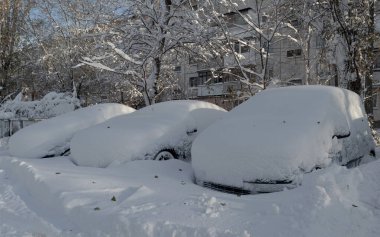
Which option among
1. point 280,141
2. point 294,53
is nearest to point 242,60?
point 294,53

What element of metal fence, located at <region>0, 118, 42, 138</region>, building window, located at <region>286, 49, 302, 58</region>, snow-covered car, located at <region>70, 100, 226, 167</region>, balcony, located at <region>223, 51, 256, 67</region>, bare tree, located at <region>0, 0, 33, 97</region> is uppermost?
bare tree, located at <region>0, 0, 33, 97</region>

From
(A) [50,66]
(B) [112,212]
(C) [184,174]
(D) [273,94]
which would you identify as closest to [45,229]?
(B) [112,212]

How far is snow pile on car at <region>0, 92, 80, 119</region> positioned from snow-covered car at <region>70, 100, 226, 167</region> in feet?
28.0

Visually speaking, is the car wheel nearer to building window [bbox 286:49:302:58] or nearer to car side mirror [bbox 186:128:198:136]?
car side mirror [bbox 186:128:198:136]

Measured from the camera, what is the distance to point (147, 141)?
22.7ft

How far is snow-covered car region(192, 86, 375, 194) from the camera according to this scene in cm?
478

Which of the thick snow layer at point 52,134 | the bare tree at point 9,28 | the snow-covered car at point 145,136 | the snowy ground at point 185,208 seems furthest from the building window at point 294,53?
the bare tree at point 9,28

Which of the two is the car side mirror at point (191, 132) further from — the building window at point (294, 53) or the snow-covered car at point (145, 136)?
the building window at point (294, 53)

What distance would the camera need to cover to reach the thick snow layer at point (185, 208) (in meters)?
3.72

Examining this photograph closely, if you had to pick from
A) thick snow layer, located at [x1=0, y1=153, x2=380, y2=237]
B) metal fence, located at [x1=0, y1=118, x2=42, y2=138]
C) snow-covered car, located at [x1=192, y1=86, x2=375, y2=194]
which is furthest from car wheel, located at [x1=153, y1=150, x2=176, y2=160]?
metal fence, located at [x1=0, y1=118, x2=42, y2=138]

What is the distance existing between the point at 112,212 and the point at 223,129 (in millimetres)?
2077

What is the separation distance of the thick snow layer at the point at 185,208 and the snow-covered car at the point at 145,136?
3.34 ft

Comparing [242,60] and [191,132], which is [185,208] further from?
[242,60]

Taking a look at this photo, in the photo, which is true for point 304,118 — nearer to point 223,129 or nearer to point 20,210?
point 223,129
